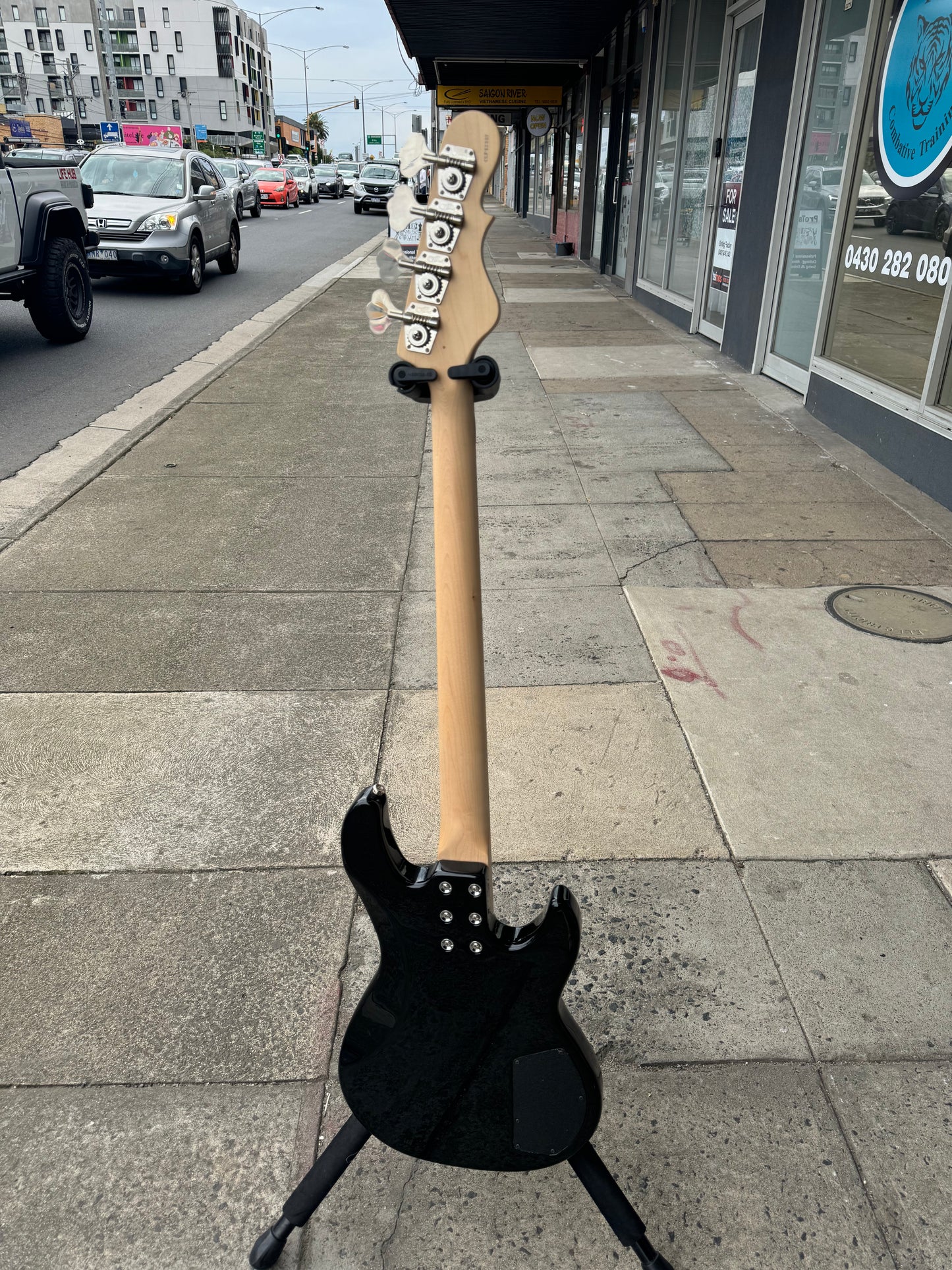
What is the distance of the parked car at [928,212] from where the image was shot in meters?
5.31

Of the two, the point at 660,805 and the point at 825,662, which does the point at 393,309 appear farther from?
the point at 825,662

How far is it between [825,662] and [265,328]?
351 inches

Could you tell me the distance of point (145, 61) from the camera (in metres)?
110

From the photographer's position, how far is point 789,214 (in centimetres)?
785

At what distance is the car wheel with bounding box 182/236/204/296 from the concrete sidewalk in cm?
902

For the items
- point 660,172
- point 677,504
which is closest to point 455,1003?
point 677,504

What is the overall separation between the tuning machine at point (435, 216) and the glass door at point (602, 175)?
16.3 m

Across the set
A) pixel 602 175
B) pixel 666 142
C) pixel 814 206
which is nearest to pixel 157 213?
pixel 666 142

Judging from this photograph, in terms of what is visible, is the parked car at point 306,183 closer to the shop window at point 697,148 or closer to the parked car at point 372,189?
the parked car at point 372,189

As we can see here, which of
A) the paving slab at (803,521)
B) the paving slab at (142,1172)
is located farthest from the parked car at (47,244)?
the paving slab at (142,1172)

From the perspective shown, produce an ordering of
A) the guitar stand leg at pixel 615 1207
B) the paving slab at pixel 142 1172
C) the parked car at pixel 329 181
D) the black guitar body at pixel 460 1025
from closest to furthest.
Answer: the black guitar body at pixel 460 1025 < the guitar stand leg at pixel 615 1207 < the paving slab at pixel 142 1172 < the parked car at pixel 329 181

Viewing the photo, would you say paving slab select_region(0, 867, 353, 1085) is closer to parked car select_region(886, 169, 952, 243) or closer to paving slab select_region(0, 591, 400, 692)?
paving slab select_region(0, 591, 400, 692)

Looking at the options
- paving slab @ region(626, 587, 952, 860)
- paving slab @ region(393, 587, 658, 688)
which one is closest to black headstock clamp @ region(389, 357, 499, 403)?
paving slab @ region(626, 587, 952, 860)

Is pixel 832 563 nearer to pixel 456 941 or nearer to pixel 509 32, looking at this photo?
pixel 456 941
